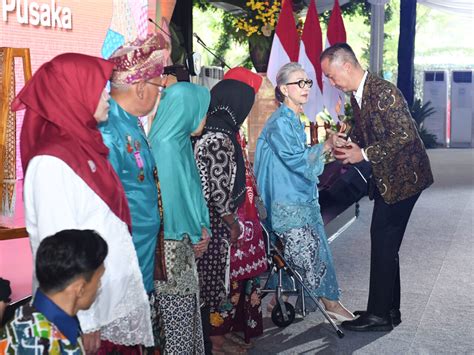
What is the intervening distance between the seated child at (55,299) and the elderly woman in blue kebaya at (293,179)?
105 inches

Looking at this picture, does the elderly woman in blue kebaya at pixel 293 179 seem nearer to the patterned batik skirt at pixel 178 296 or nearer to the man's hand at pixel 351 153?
the man's hand at pixel 351 153

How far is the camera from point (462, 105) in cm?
1814

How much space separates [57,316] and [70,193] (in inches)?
16.7

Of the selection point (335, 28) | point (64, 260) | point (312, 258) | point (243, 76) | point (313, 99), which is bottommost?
point (312, 258)

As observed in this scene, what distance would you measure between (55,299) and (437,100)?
55.9 ft

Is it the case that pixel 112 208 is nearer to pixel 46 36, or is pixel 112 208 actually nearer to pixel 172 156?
pixel 172 156

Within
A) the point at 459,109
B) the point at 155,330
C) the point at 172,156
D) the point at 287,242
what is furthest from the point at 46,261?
the point at 459,109

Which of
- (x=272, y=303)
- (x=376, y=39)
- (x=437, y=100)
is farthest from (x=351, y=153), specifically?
(x=437, y=100)

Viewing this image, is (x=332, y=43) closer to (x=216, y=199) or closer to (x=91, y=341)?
(x=216, y=199)

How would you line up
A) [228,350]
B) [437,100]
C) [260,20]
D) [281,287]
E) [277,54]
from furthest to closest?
[437,100]
[260,20]
[277,54]
[281,287]
[228,350]

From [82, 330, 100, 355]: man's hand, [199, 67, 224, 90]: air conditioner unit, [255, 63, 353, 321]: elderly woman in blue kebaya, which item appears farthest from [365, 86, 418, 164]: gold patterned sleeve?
[199, 67, 224, 90]: air conditioner unit

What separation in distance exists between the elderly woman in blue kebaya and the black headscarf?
0.62 metres

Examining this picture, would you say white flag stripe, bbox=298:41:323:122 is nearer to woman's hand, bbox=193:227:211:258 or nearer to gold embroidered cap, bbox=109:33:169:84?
woman's hand, bbox=193:227:211:258

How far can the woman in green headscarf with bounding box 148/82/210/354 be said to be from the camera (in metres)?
3.28
